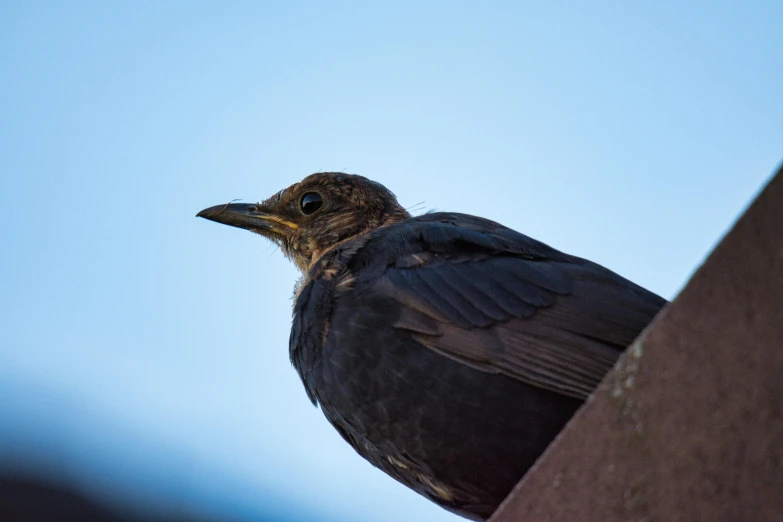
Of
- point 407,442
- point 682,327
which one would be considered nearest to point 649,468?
point 682,327

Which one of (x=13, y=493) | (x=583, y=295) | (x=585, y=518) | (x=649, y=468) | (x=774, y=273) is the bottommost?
(x=13, y=493)

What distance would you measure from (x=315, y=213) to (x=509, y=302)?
1732 millimetres

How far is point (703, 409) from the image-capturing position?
5.84 ft

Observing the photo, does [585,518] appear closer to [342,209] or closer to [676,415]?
[676,415]

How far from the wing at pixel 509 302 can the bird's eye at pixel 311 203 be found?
3.46 ft

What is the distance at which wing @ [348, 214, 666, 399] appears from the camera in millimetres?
3090

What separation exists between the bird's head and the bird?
0.74 m

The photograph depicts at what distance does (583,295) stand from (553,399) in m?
0.48

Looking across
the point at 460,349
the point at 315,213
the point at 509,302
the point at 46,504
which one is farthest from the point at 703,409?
the point at 46,504

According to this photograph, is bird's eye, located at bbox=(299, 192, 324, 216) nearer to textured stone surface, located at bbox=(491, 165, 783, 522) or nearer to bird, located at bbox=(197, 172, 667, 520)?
bird, located at bbox=(197, 172, 667, 520)

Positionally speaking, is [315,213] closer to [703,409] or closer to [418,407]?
[418,407]

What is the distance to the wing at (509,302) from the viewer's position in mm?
3090

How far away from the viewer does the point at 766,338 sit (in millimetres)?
1722

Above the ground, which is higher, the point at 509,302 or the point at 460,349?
the point at 509,302
